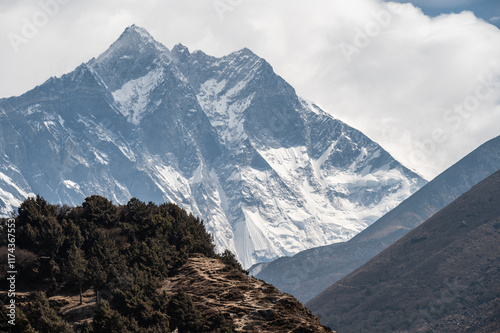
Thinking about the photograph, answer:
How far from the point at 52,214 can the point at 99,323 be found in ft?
115

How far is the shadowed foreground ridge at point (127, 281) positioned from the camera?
68.1 m

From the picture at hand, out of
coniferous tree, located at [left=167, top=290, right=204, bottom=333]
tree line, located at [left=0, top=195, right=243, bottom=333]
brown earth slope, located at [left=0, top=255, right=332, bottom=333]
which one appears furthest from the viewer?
coniferous tree, located at [left=167, top=290, right=204, bottom=333]

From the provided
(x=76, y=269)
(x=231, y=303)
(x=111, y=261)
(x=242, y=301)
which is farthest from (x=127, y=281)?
(x=242, y=301)

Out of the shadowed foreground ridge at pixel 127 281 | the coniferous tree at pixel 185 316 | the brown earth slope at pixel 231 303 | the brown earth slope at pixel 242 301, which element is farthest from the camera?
the coniferous tree at pixel 185 316

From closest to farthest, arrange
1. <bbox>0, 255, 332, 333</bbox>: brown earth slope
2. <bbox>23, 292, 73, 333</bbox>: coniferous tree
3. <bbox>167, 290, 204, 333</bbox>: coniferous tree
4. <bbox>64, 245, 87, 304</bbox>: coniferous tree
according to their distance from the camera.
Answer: <bbox>23, 292, 73, 333</bbox>: coniferous tree
<bbox>0, 255, 332, 333</bbox>: brown earth slope
<bbox>167, 290, 204, 333</bbox>: coniferous tree
<bbox>64, 245, 87, 304</bbox>: coniferous tree

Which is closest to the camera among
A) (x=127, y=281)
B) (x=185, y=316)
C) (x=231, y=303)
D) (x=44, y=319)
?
(x=44, y=319)

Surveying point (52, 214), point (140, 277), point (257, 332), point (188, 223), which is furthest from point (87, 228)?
point (257, 332)

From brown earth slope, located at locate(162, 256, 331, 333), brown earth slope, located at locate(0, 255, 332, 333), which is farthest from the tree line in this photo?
brown earth slope, located at locate(162, 256, 331, 333)

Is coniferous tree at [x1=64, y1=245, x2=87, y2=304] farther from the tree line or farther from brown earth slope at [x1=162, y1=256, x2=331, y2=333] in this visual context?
brown earth slope at [x1=162, y1=256, x2=331, y2=333]

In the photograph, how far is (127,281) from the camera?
75.4 metres

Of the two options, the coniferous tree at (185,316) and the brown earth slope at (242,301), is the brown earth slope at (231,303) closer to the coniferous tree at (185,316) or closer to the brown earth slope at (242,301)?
the brown earth slope at (242,301)

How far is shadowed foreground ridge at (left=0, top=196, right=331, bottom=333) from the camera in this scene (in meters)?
68.1

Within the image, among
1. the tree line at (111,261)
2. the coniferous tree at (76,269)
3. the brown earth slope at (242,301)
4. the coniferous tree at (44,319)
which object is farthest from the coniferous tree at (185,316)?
the coniferous tree at (76,269)

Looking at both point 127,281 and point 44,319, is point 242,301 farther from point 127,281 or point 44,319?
point 44,319
